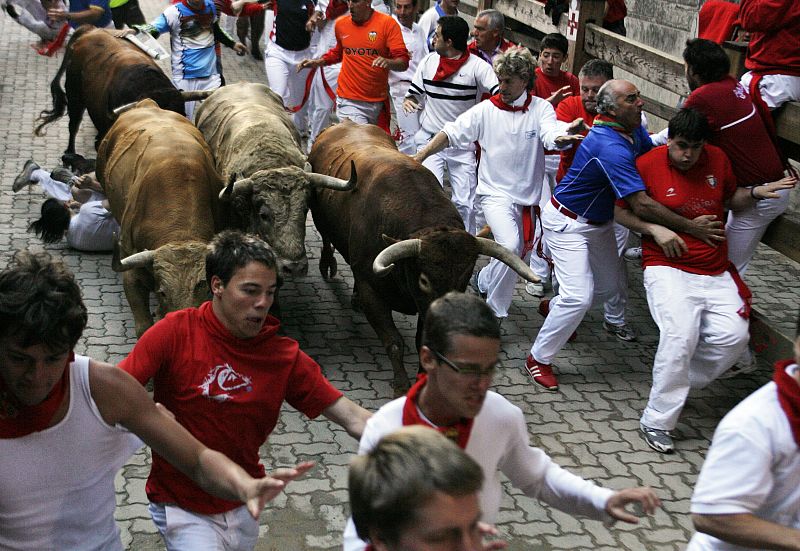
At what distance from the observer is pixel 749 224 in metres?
7.19

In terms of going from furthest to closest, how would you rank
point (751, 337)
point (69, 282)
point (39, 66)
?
point (39, 66) < point (751, 337) < point (69, 282)

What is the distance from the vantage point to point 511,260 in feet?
23.4

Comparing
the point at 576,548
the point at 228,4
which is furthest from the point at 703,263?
the point at 228,4

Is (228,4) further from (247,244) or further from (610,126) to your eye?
(247,244)

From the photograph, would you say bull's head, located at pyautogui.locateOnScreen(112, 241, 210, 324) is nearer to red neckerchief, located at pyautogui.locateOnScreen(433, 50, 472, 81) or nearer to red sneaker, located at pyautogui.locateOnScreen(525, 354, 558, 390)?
red sneaker, located at pyautogui.locateOnScreen(525, 354, 558, 390)

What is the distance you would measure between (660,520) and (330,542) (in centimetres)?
201

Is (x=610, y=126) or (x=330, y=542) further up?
(x=610, y=126)

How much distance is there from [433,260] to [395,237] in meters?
0.62

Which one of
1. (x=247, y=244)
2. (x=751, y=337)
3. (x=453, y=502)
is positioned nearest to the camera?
(x=453, y=502)

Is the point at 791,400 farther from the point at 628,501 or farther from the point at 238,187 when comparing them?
the point at 238,187

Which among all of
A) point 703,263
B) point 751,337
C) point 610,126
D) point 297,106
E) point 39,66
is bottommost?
point 39,66

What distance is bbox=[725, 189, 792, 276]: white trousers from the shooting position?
712 centimetres

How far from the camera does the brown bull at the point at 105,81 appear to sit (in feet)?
33.8

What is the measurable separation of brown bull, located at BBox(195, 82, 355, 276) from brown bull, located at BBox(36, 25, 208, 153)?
1.17m
